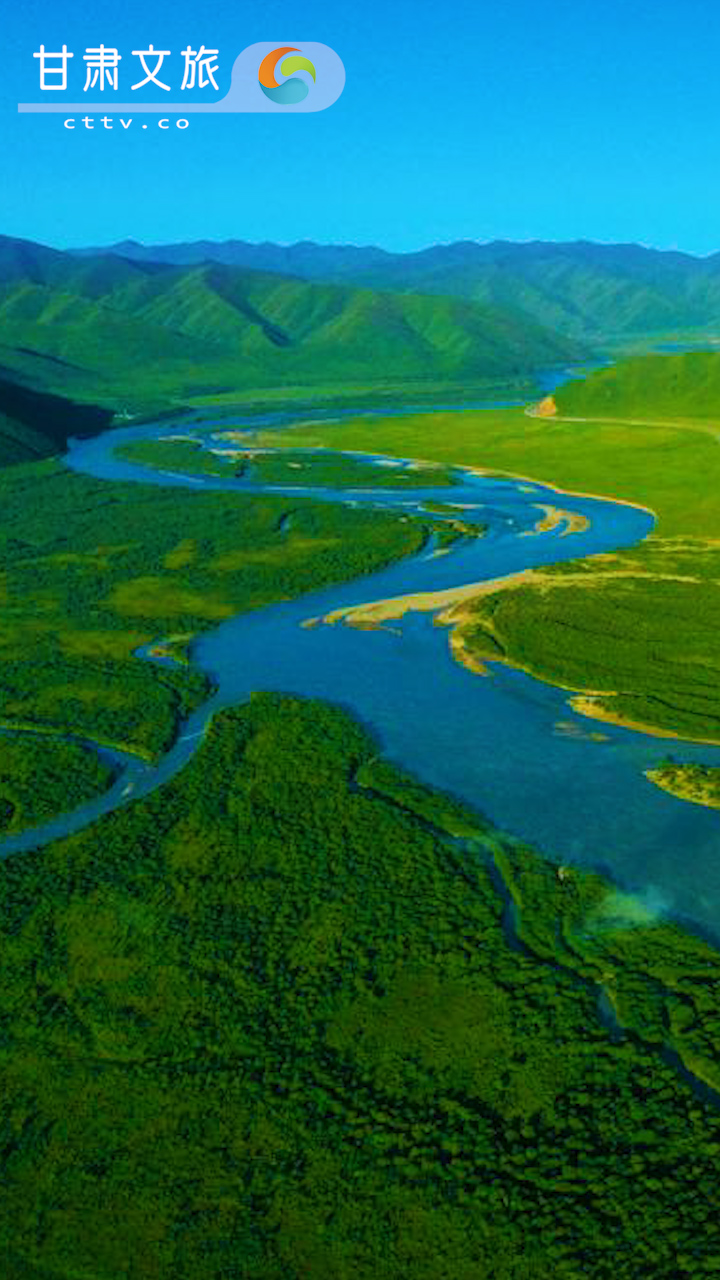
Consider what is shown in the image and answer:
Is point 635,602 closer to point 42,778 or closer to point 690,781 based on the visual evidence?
point 690,781

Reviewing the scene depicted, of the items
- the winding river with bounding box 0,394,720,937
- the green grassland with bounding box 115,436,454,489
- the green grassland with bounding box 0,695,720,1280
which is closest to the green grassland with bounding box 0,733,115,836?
the winding river with bounding box 0,394,720,937

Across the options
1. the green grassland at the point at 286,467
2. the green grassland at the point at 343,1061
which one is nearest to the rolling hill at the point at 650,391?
the green grassland at the point at 286,467

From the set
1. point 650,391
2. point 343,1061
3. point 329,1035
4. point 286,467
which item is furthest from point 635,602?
point 650,391

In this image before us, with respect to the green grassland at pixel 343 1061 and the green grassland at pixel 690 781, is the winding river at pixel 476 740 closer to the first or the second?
the green grassland at pixel 690 781

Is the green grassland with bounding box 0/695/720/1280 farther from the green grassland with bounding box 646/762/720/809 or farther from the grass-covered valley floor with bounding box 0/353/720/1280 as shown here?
the green grassland with bounding box 646/762/720/809

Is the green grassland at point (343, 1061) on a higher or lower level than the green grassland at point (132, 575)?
lower

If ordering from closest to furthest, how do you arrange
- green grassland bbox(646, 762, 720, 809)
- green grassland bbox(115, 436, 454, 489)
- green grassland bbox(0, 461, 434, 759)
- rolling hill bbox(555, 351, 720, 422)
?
1. green grassland bbox(646, 762, 720, 809)
2. green grassland bbox(0, 461, 434, 759)
3. green grassland bbox(115, 436, 454, 489)
4. rolling hill bbox(555, 351, 720, 422)
